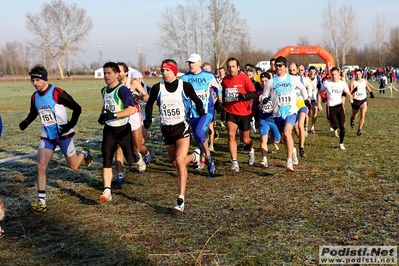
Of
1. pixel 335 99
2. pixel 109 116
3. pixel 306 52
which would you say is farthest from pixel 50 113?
pixel 306 52

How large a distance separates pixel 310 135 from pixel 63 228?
31.0ft

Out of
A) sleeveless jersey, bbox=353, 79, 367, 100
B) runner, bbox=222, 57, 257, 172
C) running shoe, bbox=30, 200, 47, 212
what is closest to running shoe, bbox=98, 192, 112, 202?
running shoe, bbox=30, 200, 47, 212

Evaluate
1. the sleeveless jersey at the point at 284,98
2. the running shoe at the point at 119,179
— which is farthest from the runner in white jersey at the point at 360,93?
the running shoe at the point at 119,179

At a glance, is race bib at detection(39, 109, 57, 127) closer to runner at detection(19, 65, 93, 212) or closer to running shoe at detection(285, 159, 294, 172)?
runner at detection(19, 65, 93, 212)

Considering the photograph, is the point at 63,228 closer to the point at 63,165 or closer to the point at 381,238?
the point at 381,238

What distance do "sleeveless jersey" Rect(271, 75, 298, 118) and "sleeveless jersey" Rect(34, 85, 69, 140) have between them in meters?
3.94

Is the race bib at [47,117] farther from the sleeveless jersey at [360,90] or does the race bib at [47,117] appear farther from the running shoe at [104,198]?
the sleeveless jersey at [360,90]

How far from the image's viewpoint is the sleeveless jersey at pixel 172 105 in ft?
21.1

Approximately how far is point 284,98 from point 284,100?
0.13 feet

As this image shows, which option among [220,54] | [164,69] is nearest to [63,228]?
[164,69]

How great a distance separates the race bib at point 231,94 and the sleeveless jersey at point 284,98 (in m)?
0.78

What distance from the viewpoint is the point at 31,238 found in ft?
16.9

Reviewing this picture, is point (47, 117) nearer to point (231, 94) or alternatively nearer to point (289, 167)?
point (231, 94)

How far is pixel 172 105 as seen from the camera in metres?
6.44
